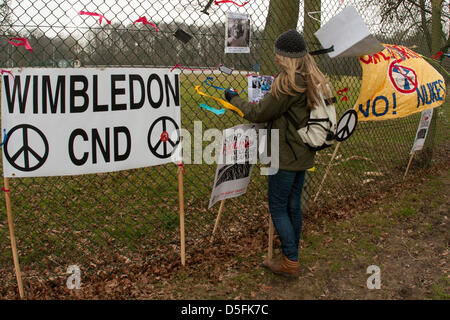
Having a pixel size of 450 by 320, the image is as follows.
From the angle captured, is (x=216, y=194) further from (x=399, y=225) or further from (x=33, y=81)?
(x=399, y=225)

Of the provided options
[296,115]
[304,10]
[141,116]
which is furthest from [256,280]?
[304,10]

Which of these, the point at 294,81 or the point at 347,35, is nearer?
the point at 294,81

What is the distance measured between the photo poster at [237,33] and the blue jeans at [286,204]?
1.22 metres

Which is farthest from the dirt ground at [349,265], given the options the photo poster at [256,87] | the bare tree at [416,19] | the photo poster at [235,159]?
the bare tree at [416,19]

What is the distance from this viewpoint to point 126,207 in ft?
16.2

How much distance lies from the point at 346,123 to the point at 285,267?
1.72 meters

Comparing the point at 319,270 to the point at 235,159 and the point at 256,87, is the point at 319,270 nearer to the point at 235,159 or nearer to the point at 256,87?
the point at 235,159

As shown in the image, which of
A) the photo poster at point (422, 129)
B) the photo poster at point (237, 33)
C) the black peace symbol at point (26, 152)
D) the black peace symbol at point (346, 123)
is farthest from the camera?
the photo poster at point (422, 129)

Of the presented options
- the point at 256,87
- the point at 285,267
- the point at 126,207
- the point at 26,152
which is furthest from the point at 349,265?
the point at 26,152

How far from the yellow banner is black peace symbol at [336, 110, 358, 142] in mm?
102

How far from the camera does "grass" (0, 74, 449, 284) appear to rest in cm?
407

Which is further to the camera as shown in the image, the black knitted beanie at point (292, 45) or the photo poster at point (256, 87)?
the photo poster at point (256, 87)

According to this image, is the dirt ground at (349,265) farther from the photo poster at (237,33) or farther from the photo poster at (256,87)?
the photo poster at (237,33)

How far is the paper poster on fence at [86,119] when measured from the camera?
109 inches
